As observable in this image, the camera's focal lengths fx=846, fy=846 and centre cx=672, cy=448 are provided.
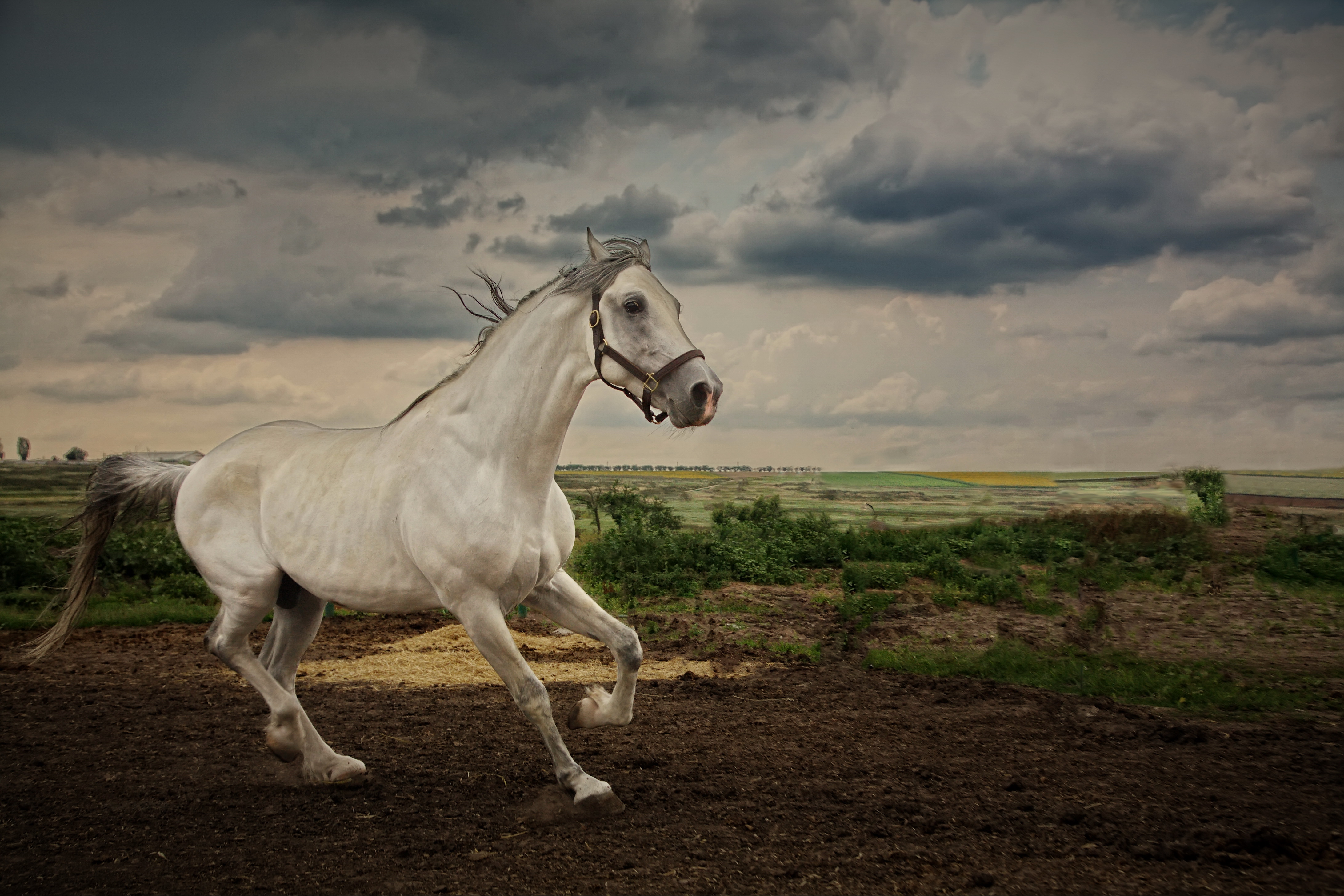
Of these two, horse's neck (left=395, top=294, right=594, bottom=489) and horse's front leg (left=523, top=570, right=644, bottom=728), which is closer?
horse's neck (left=395, top=294, right=594, bottom=489)

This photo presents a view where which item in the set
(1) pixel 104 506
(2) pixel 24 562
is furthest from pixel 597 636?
(2) pixel 24 562

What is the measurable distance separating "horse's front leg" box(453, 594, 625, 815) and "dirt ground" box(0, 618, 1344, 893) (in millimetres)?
112

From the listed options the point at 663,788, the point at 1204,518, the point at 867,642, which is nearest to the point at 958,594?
the point at 867,642

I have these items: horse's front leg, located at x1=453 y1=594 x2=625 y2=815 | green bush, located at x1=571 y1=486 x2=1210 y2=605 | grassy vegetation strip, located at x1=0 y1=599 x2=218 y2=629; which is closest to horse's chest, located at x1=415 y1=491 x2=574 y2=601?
horse's front leg, located at x1=453 y1=594 x2=625 y2=815

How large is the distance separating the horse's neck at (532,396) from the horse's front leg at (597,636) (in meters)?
0.62

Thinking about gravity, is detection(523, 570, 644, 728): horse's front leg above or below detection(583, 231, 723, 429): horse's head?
below

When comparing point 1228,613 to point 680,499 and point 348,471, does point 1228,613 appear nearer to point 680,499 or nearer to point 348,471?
point 680,499

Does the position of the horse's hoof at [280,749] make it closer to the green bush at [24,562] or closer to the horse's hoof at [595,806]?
the horse's hoof at [595,806]

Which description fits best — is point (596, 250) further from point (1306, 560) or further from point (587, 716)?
point (1306, 560)

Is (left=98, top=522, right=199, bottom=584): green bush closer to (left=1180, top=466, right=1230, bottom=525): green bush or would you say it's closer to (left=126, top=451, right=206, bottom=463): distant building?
(left=126, top=451, right=206, bottom=463): distant building

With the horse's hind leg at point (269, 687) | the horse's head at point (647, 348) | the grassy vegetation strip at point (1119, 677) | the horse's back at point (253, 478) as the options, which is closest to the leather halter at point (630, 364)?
the horse's head at point (647, 348)

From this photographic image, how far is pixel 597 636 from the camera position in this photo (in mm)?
4293

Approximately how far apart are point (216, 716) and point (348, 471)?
3.20 metres

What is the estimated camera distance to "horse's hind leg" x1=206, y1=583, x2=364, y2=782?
14.6 ft
